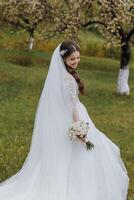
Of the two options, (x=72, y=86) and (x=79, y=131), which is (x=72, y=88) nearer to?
(x=72, y=86)

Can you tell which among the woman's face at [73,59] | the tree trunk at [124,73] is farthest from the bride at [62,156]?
the tree trunk at [124,73]

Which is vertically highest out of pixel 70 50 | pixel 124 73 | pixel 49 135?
pixel 70 50

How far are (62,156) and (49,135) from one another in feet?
1.54

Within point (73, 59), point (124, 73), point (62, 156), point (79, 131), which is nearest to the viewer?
point (79, 131)

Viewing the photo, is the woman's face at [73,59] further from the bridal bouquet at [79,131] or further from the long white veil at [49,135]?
the bridal bouquet at [79,131]

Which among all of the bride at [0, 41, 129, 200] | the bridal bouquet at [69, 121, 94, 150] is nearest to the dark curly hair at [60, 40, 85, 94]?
the bride at [0, 41, 129, 200]

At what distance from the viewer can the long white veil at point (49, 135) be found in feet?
34.8

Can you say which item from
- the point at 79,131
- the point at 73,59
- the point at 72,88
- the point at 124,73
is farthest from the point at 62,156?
the point at 124,73

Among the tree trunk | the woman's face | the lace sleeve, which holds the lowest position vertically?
the tree trunk

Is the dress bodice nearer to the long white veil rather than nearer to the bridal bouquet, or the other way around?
the long white veil

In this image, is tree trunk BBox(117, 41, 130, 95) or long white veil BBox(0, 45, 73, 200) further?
tree trunk BBox(117, 41, 130, 95)

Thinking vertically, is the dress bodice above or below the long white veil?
above

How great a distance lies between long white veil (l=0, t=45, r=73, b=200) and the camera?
10594 millimetres

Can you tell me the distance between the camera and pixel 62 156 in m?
10.7
